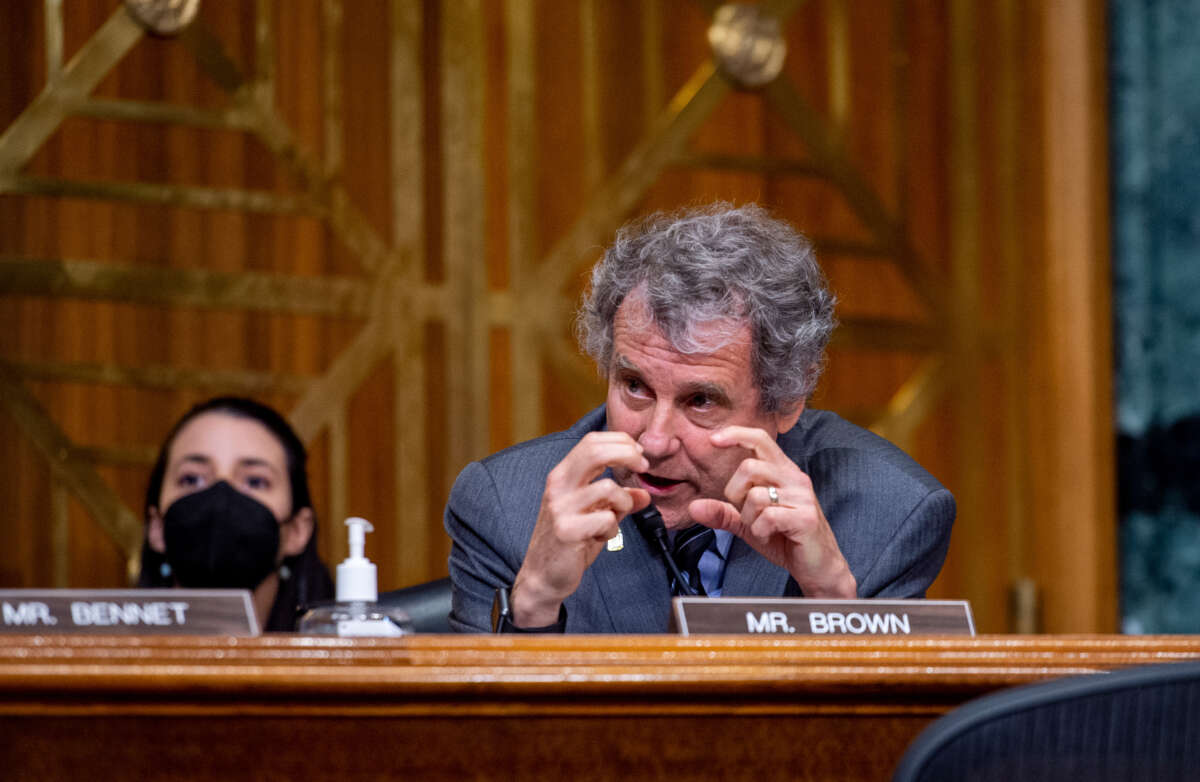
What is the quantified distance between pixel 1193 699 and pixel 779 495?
834 millimetres

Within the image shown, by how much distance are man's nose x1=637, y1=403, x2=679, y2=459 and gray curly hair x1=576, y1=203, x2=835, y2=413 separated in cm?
7

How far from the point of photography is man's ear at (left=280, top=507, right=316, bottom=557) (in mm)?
2105

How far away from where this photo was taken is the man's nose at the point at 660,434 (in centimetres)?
154

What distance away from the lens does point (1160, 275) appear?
339 cm

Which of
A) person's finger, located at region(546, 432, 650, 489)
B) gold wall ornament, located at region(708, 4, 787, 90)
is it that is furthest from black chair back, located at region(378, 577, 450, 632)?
gold wall ornament, located at region(708, 4, 787, 90)

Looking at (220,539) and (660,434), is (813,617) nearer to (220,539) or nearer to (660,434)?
(660,434)

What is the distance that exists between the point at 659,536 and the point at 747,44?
2061mm

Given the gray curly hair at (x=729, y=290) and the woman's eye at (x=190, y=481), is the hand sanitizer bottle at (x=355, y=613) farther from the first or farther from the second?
the woman's eye at (x=190, y=481)

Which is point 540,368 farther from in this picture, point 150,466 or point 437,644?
point 437,644

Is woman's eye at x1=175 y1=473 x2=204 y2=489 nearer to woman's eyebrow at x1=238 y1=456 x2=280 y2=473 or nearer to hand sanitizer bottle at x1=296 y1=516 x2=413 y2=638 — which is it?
woman's eyebrow at x1=238 y1=456 x2=280 y2=473

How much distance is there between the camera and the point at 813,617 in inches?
41.4

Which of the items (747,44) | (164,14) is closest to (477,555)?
(164,14)

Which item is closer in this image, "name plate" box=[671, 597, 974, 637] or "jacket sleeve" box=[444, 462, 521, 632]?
"name plate" box=[671, 597, 974, 637]

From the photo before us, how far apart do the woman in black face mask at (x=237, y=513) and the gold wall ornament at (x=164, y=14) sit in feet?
3.16
